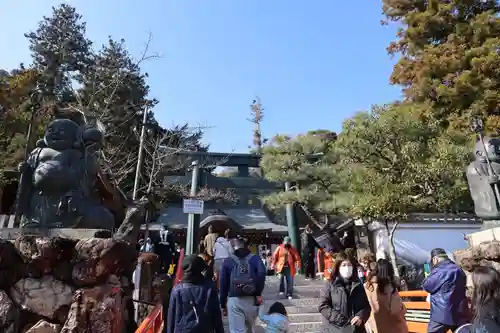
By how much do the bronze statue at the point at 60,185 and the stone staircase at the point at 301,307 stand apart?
304cm

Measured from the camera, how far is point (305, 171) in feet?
51.2

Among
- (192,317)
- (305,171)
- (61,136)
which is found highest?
(305,171)

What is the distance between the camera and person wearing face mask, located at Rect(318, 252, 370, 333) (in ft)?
13.1

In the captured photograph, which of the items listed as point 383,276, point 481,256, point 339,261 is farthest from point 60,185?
point 481,256

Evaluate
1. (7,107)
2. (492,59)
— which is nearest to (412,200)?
(492,59)

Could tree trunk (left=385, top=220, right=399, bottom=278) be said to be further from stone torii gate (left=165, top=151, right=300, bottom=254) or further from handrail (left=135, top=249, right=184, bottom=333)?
handrail (left=135, top=249, right=184, bottom=333)

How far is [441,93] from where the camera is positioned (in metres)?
16.4

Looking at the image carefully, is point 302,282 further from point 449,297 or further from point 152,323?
point 152,323

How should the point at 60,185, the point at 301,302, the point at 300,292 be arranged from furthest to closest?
the point at 300,292 → the point at 301,302 → the point at 60,185

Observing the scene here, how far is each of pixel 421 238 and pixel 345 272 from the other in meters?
11.4

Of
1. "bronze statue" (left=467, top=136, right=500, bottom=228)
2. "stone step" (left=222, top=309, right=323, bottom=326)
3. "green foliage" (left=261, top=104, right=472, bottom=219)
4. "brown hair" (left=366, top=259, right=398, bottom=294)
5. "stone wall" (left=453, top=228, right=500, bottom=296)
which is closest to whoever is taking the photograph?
"brown hair" (left=366, top=259, right=398, bottom=294)

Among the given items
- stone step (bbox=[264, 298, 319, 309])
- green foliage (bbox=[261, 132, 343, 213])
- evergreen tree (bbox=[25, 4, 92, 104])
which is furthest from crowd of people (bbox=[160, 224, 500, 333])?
evergreen tree (bbox=[25, 4, 92, 104])

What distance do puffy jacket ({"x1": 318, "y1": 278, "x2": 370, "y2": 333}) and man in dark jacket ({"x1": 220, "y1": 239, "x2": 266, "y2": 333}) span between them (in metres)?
0.79

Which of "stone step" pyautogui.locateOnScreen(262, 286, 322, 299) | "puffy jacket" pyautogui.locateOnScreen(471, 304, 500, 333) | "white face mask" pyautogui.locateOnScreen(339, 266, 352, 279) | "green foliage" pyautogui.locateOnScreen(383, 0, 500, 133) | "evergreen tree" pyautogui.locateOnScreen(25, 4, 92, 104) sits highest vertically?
"evergreen tree" pyautogui.locateOnScreen(25, 4, 92, 104)
